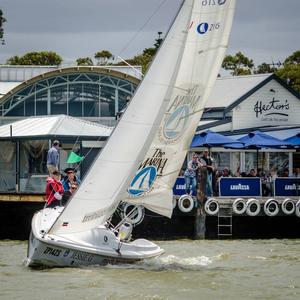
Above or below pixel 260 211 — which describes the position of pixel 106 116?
above

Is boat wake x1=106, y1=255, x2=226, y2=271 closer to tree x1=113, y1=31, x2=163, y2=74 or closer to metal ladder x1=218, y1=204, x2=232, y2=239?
metal ladder x1=218, y1=204, x2=232, y2=239

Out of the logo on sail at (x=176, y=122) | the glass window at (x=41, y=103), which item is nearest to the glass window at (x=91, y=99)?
the glass window at (x=41, y=103)

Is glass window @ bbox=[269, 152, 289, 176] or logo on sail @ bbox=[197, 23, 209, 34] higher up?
logo on sail @ bbox=[197, 23, 209, 34]

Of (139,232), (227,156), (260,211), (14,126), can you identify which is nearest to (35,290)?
(139,232)

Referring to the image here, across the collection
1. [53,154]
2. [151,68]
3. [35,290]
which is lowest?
[35,290]

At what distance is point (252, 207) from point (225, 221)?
0.91 meters

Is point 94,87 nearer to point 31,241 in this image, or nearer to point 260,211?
point 260,211

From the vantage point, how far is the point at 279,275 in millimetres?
21750

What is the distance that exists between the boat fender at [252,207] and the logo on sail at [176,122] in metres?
8.17

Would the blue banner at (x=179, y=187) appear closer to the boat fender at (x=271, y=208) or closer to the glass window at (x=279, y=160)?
the boat fender at (x=271, y=208)

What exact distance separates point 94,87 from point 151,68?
26.7 m

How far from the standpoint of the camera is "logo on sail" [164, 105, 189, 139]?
22672mm

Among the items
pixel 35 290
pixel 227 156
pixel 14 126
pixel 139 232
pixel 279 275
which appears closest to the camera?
pixel 35 290

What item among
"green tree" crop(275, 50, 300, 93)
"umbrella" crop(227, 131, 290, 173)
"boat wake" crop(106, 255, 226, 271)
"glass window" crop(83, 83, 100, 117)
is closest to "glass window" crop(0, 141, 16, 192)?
"umbrella" crop(227, 131, 290, 173)
